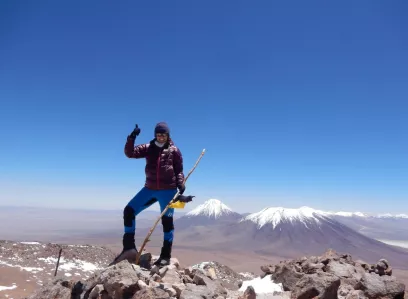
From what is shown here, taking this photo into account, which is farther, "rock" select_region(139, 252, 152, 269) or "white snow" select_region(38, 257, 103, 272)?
"white snow" select_region(38, 257, 103, 272)

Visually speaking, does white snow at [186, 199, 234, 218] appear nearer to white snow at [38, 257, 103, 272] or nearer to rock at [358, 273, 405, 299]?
white snow at [38, 257, 103, 272]

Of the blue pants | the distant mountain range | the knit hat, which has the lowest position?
the distant mountain range

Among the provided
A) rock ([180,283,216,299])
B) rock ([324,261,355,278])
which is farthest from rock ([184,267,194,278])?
rock ([324,261,355,278])

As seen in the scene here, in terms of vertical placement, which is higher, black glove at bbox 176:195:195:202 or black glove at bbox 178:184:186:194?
black glove at bbox 178:184:186:194

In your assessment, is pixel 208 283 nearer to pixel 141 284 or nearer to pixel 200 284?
pixel 200 284

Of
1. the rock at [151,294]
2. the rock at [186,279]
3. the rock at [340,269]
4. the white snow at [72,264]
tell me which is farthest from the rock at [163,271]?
the white snow at [72,264]

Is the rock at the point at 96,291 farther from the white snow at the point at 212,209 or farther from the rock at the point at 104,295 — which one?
the white snow at the point at 212,209

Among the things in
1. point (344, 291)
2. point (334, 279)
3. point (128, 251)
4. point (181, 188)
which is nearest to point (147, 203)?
point (181, 188)
